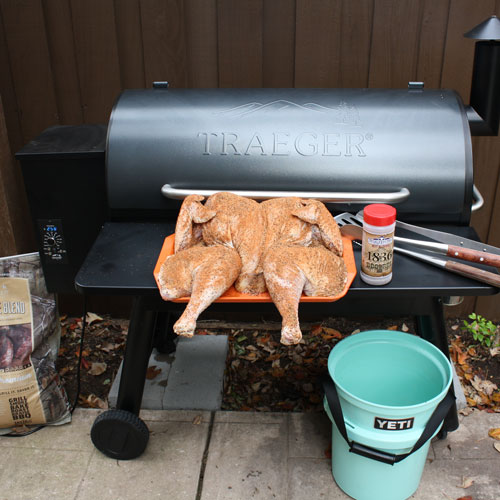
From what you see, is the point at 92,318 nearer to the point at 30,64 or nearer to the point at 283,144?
the point at 30,64

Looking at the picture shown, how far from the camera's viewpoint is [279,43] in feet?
9.19

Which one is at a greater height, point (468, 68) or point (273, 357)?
point (468, 68)

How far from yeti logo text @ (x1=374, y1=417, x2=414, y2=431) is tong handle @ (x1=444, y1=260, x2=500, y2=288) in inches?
21.7

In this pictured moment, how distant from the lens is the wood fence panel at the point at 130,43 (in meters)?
2.78

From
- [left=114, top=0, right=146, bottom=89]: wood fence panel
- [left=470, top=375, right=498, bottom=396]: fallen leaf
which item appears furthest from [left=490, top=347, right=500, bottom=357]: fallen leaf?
[left=114, top=0, right=146, bottom=89]: wood fence panel

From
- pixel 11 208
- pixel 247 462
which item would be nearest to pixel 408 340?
pixel 247 462

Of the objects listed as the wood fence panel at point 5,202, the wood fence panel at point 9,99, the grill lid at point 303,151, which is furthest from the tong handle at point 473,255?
the wood fence panel at point 9,99

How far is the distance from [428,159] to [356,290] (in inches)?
23.0

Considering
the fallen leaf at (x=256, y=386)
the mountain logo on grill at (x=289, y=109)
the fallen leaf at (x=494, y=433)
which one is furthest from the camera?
the fallen leaf at (x=256, y=386)

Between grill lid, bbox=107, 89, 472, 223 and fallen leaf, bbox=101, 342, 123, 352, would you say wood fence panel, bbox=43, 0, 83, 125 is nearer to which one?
grill lid, bbox=107, 89, 472, 223

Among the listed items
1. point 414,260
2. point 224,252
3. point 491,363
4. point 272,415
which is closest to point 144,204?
point 224,252

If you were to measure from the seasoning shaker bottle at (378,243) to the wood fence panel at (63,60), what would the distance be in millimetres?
1854

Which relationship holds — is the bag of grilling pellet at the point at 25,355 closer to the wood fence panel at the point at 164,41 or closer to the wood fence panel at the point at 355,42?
the wood fence panel at the point at 164,41

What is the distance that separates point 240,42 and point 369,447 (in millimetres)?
1923
